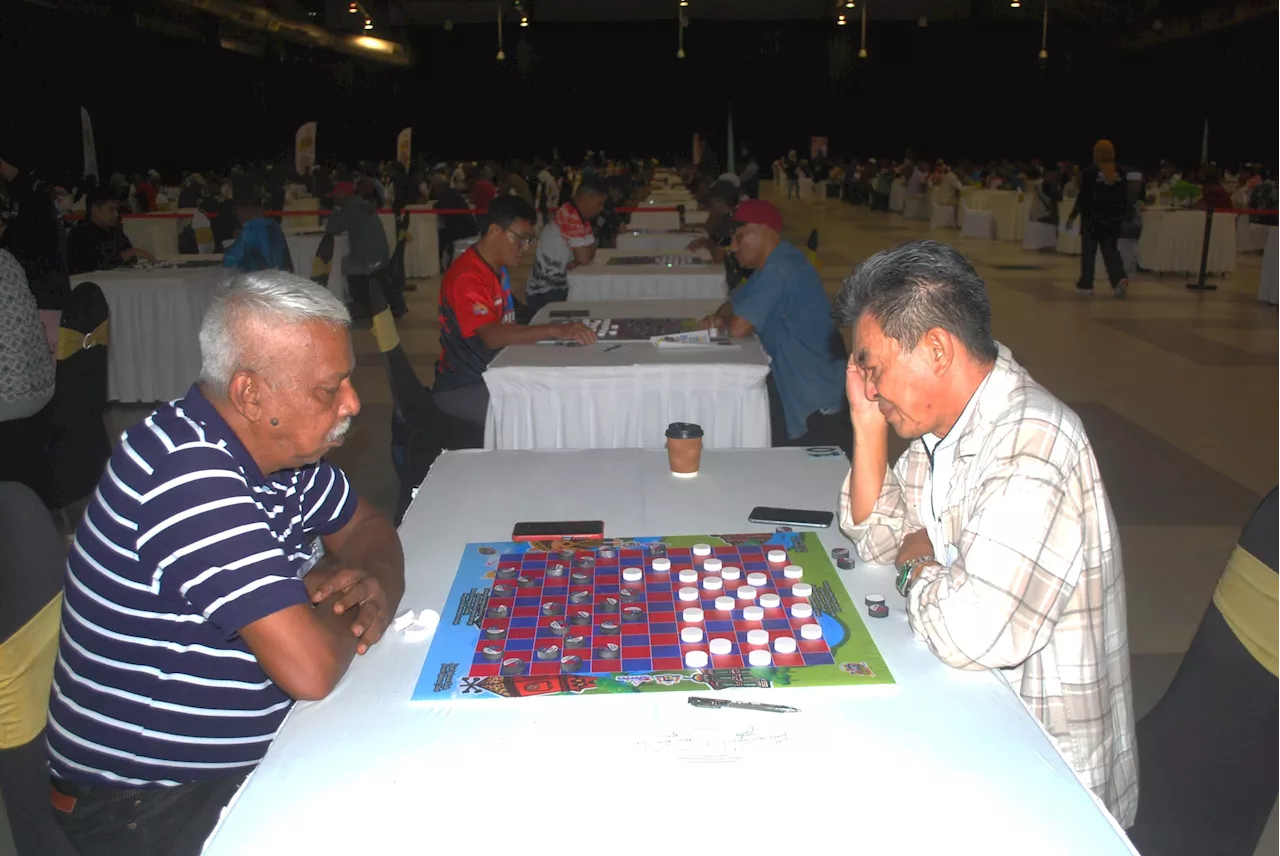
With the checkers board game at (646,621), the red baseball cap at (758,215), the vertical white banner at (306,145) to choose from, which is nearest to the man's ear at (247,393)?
the checkers board game at (646,621)

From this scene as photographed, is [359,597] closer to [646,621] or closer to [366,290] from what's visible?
[646,621]

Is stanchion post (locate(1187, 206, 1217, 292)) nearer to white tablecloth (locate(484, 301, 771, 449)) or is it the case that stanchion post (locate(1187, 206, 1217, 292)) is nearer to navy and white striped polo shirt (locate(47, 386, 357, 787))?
white tablecloth (locate(484, 301, 771, 449))

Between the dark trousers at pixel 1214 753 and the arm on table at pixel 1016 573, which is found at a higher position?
the arm on table at pixel 1016 573

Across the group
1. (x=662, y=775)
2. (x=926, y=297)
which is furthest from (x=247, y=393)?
(x=926, y=297)

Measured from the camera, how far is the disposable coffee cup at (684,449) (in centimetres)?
220

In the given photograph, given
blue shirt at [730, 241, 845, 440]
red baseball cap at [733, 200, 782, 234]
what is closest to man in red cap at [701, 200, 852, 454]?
blue shirt at [730, 241, 845, 440]

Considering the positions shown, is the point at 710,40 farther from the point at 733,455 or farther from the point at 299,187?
the point at 733,455

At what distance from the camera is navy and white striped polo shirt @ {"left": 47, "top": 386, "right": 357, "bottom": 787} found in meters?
1.27

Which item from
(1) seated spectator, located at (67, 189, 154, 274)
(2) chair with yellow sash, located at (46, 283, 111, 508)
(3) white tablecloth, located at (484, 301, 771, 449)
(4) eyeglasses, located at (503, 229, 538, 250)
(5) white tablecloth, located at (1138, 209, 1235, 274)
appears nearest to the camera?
(2) chair with yellow sash, located at (46, 283, 111, 508)

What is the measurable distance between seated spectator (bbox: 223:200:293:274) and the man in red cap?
3.54 m

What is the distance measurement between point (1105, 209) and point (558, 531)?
29.0 ft

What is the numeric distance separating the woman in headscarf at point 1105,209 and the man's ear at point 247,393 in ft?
30.7

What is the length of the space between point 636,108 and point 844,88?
576 cm

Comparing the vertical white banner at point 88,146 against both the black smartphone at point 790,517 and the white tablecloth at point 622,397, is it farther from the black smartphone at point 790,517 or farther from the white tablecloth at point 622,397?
the black smartphone at point 790,517
